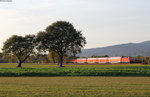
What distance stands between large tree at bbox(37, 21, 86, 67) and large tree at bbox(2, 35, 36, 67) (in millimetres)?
7314

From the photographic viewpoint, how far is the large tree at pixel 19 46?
3506 inches

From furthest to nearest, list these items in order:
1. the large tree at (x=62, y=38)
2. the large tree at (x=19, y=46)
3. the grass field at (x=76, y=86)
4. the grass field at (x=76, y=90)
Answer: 1. the large tree at (x=19, y=46)
2. the large tree at (x=62, y=38)
3. the grass field at (x=76, y=86)
4. the grass field at (x=76, y=90)

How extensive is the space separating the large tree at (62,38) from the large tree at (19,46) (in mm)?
7314

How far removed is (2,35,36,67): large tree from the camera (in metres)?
89.1

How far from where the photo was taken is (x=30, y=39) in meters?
92.3

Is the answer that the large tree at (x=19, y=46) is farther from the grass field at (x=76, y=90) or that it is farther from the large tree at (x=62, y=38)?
the grass field at (x=76, y=90)

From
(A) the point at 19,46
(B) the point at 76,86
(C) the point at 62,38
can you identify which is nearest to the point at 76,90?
(B) the point at 76,86

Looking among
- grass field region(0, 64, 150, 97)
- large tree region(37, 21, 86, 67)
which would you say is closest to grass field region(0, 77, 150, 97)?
grass field region(0, 64, 150, 97)

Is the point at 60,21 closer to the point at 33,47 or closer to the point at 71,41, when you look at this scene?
the point at 71,41

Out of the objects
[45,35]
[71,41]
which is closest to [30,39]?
[45,35]

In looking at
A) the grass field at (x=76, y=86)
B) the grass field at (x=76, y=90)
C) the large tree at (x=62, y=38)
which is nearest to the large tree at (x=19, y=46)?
the large tree at (x=62, y=38)

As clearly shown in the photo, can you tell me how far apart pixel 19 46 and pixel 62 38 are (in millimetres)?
14803

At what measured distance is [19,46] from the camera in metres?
89.4

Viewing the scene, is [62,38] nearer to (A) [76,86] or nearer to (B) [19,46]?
(B) [19,46]
